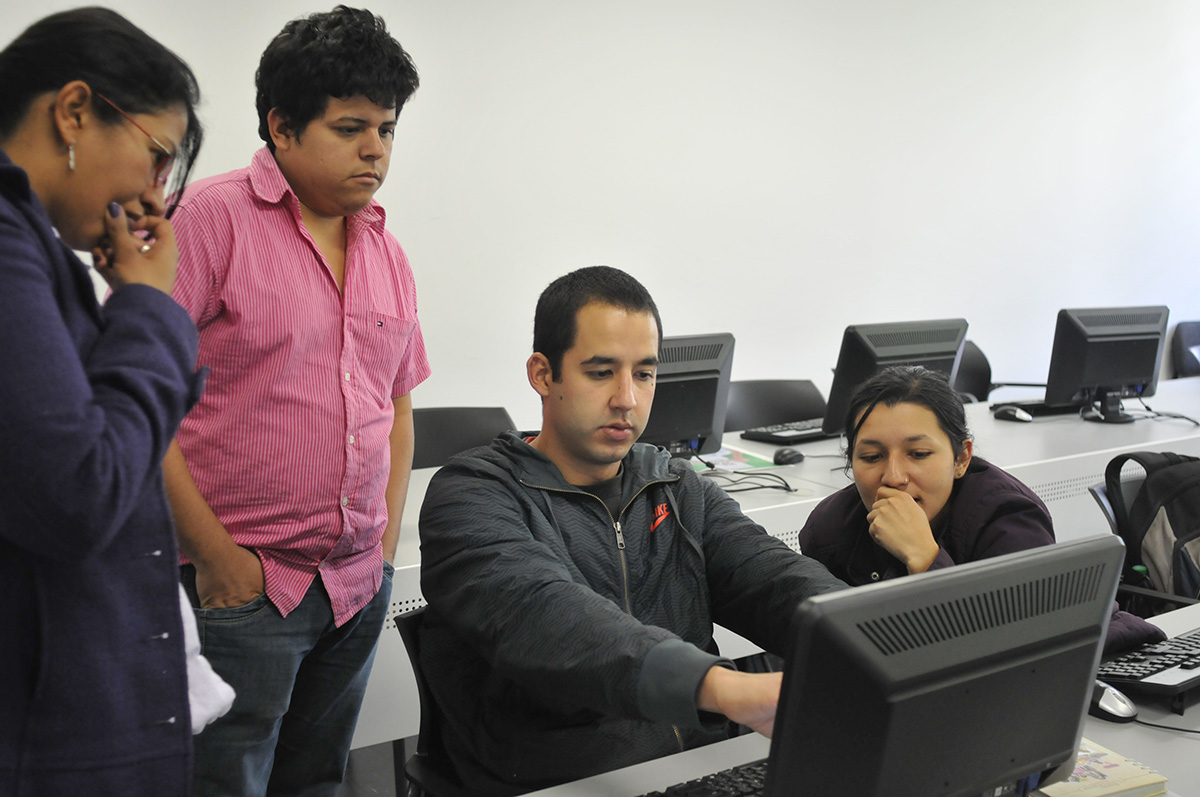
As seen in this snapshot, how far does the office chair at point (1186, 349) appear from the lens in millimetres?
5969

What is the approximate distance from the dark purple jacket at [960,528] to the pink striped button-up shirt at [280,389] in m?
0.88

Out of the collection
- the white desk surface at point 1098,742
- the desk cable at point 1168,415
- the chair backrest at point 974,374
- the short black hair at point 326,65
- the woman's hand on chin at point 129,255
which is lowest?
the chair backrest at point 974,374

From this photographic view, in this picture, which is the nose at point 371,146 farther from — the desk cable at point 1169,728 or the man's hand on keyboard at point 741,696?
the desk cable at point 1169,728

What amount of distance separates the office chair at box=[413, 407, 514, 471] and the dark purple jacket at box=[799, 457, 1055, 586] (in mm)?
1341

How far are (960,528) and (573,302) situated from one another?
83 cm

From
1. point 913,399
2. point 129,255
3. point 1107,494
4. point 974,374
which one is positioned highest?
point 129,255

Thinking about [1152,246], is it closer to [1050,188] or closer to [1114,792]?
[1050,188]

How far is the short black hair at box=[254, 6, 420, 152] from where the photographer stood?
56.1 inches

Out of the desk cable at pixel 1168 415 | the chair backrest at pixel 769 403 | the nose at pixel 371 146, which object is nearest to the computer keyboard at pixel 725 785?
the nose at pixel 371 146

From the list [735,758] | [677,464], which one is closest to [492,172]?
[677,464]

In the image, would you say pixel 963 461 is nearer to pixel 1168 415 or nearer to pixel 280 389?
pixel 280 389

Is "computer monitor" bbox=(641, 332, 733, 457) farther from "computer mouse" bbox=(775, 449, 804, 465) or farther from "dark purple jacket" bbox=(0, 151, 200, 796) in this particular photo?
"dark purple jacket" bbox=(0, 151, 200, 796)

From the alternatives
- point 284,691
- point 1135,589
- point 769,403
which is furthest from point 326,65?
point 769,403

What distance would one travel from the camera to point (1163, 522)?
7.25ft
